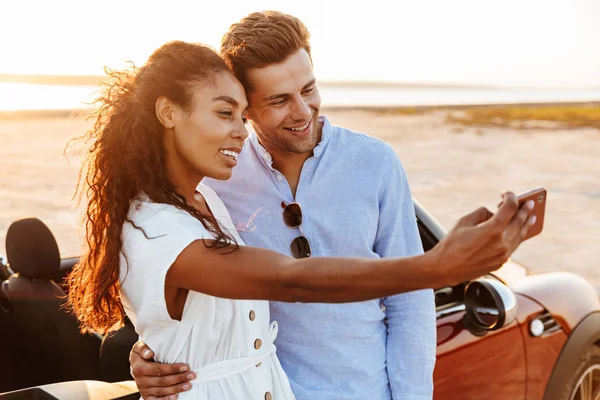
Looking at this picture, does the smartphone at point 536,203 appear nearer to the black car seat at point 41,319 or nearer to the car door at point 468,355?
the car door at point 468,355

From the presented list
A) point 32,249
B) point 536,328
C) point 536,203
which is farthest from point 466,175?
point 536,203

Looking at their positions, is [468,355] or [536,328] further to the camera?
[536,328]

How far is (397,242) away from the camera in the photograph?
2543 mm

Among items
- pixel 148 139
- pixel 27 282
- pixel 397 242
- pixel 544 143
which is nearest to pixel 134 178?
pixel 148 139

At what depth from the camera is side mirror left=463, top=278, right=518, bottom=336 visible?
10.2 ft

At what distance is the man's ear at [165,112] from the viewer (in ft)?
7.17

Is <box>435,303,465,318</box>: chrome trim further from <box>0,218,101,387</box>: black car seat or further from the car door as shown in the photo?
<box>0,218,101,387</box>: black car seat

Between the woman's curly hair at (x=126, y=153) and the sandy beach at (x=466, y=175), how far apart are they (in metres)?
0.20

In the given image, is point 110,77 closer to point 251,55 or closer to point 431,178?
point 251,55

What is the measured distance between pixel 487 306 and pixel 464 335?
0.48 feet

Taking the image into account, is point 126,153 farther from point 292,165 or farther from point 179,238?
point 292,165

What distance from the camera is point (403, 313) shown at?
2.55 m

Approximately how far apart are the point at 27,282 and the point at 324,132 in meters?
1.56

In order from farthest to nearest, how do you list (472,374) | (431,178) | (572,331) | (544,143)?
(544,143) < (431,178) < (572,331) < (472,374)
